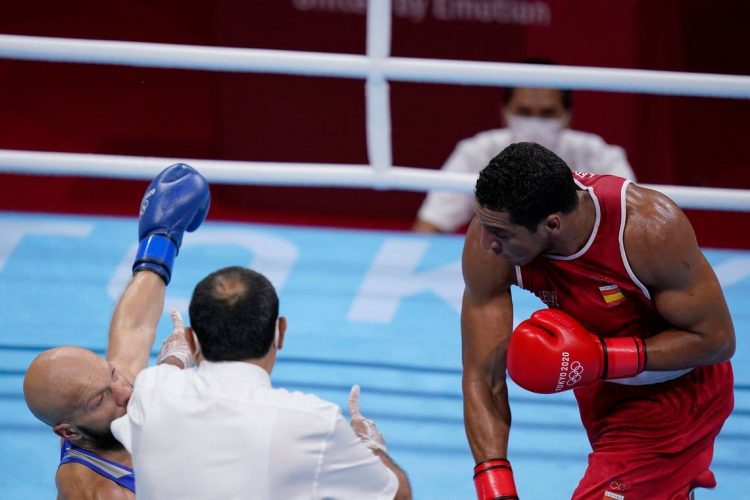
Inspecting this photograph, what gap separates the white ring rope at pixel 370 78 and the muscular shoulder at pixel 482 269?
131 centimetres

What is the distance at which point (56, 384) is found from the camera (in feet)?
7.29

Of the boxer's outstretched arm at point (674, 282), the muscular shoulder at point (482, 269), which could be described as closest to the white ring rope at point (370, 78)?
the muscular shoulder at point (482, 269)

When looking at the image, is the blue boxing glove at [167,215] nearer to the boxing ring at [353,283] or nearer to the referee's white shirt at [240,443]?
the boxing ring at [353,283]

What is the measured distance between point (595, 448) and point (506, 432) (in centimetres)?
20

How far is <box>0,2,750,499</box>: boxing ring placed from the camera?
295cm

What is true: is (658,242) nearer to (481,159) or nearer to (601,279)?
(601,279)

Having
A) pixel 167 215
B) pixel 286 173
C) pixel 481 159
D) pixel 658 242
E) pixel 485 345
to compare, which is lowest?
pixel 485 345

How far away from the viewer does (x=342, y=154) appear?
5223 millimetres

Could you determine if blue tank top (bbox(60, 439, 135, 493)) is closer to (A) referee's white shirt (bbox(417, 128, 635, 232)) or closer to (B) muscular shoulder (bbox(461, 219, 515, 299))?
(B) muscular shoulder (bbox(461, 219, 515, 299))

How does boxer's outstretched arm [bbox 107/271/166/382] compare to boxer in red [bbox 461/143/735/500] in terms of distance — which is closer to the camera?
boxer in red [bbox 461/143/735/500]

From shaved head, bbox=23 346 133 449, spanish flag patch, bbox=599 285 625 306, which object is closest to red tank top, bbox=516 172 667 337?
spanish flag patch, bbox=599 285 625 306

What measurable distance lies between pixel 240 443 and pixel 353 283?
1860 mm

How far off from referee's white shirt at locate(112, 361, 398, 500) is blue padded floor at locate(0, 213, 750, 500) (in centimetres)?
90

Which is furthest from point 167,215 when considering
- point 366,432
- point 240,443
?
point 240,443
